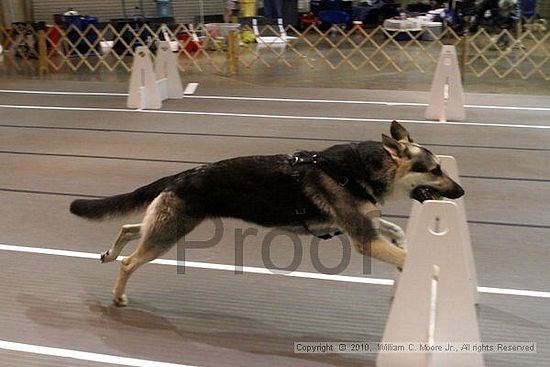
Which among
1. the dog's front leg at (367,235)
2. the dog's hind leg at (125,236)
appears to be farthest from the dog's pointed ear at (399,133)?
the dog's hind leg at (125,236)

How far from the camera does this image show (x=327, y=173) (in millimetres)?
2621

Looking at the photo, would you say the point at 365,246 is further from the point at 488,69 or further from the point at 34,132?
the point at 488,69

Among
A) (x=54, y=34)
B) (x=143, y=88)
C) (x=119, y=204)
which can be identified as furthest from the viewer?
(x=54, y=34)

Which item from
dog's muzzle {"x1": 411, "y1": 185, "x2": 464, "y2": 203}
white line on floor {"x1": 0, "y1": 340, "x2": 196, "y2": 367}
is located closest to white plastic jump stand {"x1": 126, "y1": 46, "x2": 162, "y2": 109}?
white line on floor {"x1": 0, "y1": 340, "x2": 196, "y2": 367}

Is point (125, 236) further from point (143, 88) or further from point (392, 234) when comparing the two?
point (143, 88)

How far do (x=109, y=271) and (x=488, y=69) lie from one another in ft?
29.3

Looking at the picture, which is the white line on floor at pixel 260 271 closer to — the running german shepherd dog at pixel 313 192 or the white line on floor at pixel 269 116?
the running german shepherd dog at pixel 313 192

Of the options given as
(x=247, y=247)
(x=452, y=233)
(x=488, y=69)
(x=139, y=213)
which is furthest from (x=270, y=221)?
(x=488, y=69)

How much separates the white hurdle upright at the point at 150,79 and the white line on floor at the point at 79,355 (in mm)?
5509

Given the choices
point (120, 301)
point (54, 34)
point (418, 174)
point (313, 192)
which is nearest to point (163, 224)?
point (120, 301)

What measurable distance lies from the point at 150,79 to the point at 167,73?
1.87ft

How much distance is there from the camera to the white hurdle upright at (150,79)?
7784 millimetres

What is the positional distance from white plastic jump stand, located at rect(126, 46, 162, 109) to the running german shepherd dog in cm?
533

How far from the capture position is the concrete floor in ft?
8.95
